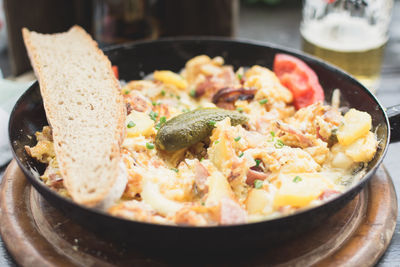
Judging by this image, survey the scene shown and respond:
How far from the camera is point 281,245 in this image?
8.43 feet

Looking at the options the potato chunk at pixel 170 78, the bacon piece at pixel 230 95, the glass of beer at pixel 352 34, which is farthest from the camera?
the glass of beer at pixel 352 34

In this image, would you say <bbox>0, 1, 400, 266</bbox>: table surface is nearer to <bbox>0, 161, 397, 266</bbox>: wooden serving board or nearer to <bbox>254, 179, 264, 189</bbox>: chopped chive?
<bbox>0, 161, 397, 266</bbox>: wooden serving board

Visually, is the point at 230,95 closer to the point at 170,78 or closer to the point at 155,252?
the point at 170,78

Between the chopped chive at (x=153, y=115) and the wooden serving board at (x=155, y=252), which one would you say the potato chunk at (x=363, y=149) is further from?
the chopped chive at (x=153, y=115)

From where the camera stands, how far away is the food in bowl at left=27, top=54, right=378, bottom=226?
2.40 meters

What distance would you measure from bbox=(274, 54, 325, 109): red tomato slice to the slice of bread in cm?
129

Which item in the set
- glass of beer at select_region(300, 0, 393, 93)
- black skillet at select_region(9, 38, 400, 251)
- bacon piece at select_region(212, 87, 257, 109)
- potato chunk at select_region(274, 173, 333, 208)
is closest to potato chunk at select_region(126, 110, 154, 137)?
black skillet at select_region(9, 38, 400, 251)

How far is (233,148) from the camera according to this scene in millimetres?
2768

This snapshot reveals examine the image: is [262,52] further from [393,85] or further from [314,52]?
[393,85]

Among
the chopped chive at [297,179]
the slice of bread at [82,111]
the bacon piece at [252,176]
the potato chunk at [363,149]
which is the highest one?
the slice of bread at [82,111]

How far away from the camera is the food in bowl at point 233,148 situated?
2.40 m

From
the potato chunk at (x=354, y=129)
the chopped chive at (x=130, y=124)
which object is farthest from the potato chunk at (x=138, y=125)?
the potato chunk at (x=354, y=129)

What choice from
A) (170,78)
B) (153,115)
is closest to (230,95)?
(170,78)

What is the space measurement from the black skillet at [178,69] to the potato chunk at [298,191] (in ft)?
0.34
